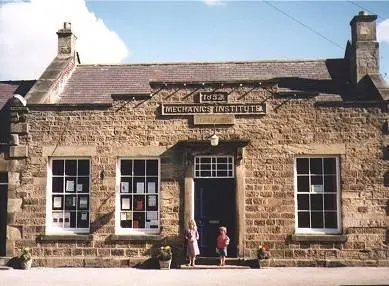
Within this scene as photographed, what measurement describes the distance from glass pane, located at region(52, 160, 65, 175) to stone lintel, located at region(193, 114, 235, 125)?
14.2 ft

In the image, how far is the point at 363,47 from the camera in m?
15.2

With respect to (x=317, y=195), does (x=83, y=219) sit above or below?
below

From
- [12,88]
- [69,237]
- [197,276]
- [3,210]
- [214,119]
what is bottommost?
[197,276]

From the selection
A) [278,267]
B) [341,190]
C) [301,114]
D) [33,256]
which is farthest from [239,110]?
[33,256]

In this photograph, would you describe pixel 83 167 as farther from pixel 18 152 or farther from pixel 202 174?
pixel 202 174

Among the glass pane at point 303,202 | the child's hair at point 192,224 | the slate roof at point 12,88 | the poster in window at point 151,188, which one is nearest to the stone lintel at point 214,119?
the poster in window at point 151,188

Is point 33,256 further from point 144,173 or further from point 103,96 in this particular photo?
point 103,96

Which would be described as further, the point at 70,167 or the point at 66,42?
the point at 66,42

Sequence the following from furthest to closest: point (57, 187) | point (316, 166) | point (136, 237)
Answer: point (57, 187) < point (316, 166) < point (136, 237)

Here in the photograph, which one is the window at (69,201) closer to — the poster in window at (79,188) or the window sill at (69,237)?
the poster in window at (79,188)

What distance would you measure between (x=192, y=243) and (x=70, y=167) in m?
4.51

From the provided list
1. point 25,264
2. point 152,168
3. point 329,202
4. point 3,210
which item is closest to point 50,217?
point 25,264

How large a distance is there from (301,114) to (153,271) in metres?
6.31

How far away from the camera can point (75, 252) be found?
13.4 m
